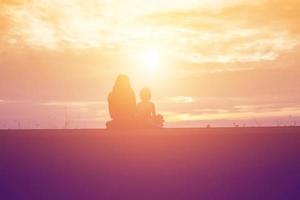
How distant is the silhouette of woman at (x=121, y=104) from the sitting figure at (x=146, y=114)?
34 cm

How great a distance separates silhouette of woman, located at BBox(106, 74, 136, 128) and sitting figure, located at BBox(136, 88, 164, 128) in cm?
34

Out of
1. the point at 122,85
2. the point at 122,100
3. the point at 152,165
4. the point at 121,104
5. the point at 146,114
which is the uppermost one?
the point at 122,85

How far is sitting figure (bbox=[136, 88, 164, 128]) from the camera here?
41.3 feet

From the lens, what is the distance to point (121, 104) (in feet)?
45.0

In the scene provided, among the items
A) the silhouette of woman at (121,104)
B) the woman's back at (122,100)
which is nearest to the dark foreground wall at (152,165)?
the silhouette of woman at (121,104)

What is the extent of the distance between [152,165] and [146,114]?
21.1ft

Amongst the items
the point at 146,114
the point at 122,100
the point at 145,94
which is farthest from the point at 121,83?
the point at 146,114

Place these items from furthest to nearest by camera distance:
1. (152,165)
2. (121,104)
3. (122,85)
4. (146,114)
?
(122,85) < (121,104) < (146,114) < (152,165)

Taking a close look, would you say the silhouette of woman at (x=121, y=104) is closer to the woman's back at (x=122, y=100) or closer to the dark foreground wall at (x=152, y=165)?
the woman's back at (x=122, y=100)

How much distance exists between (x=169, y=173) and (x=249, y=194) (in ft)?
3.03

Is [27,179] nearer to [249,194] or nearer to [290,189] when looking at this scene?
[249,194]

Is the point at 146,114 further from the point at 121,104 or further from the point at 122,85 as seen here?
the point at 122,85

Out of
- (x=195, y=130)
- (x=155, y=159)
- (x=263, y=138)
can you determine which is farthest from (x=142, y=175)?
(x=263, y=138)

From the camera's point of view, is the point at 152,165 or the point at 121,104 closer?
the point at 152,165
